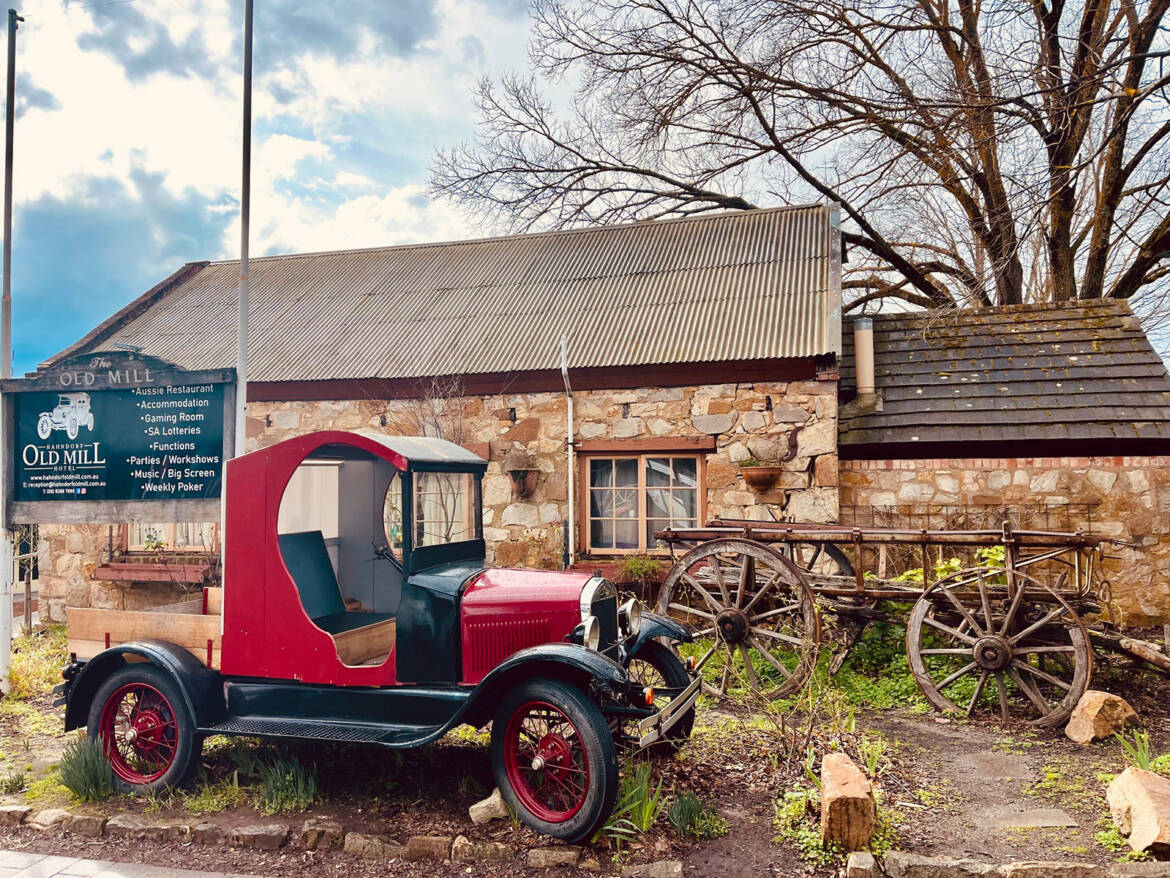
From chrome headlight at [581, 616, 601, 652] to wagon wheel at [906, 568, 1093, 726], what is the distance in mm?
3018

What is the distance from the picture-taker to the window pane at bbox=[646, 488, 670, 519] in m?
9.55

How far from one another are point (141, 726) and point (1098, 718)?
6.10 m

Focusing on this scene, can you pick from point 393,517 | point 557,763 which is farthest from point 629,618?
point 393,517

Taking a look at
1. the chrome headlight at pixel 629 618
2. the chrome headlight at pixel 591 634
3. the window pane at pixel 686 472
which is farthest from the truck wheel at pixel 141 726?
the window pane at pixel 686 472

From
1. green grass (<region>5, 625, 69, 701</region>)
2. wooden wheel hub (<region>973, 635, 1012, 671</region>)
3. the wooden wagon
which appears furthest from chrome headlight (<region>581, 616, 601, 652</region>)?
green grass (<region>5, 625, 69, 701</region>)

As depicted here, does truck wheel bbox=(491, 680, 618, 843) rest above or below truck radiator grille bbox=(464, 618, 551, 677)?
below

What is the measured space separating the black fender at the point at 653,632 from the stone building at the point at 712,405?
12.9 feet

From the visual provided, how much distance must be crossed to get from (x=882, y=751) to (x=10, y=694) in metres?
7.00

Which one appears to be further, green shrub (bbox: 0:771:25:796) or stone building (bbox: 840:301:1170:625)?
stone building (bbox: 840:301:1170:625)

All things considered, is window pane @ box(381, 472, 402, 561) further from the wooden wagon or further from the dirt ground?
A: the wooden wagon

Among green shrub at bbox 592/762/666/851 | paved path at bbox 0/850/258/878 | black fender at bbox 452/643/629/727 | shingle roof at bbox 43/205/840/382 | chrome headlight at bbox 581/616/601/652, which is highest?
shingle roof at bbox 43/205/840/382

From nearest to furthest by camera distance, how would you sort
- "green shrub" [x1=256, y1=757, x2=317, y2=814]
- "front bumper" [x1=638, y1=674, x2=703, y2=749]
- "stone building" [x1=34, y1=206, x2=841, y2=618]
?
"front bumper" [x1=638, y1=674, x2=703, y2=749]
"green shrub" [x1=256, y1=757, x2=317, y2=814]
"stone building" [x1=34, y1=206, x2=841, y2=618]

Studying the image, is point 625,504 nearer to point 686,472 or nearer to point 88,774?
point 686,472

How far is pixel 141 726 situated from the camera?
4.97 meters
